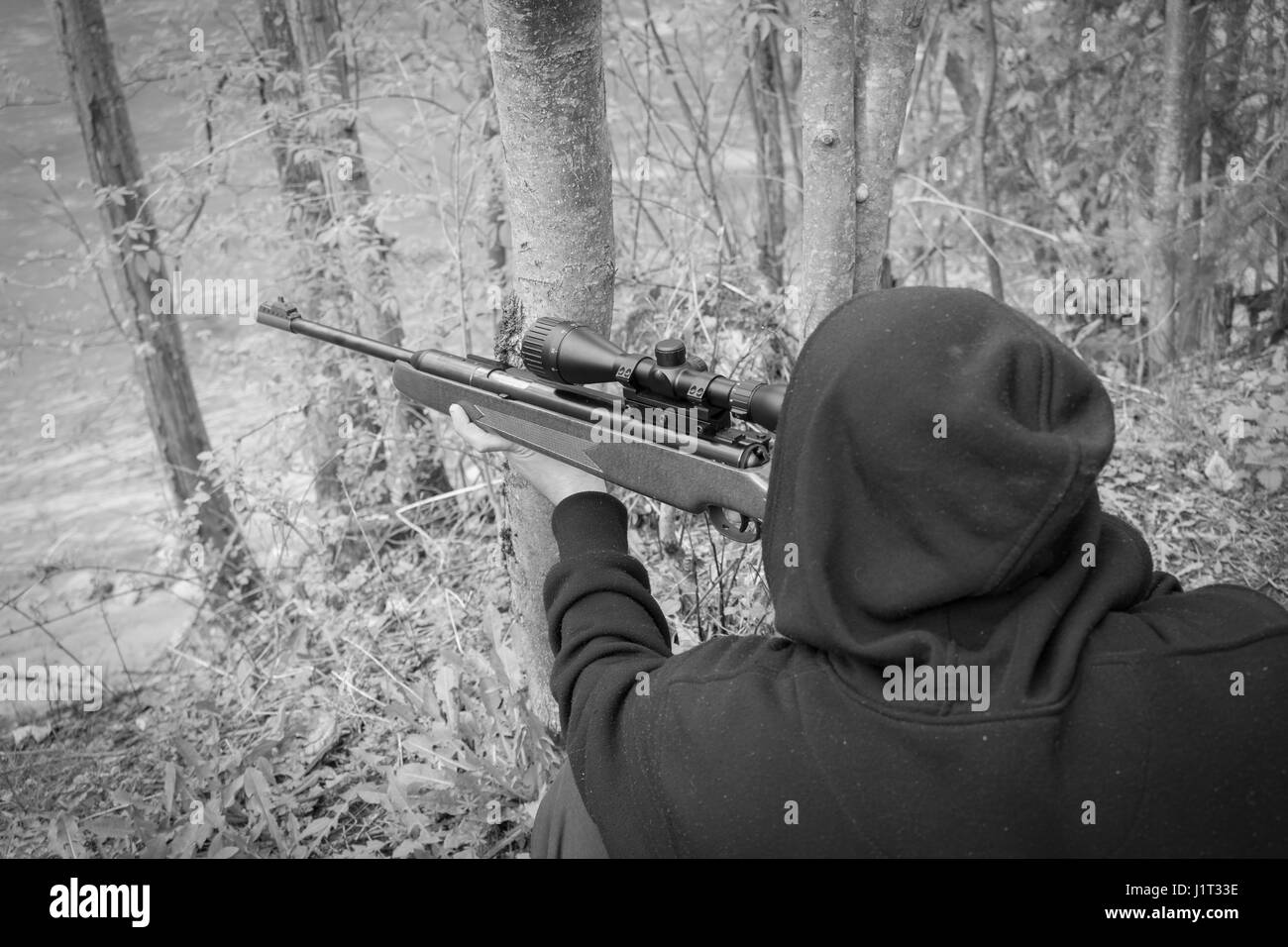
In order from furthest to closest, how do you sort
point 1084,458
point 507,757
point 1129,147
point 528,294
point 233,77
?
point 1129,147 < point 233,77 < point 507,757 < point 528,294 < point 1084,458

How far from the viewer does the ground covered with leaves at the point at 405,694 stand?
11.8ft

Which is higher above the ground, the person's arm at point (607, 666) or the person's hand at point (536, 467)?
the person's hand at point (536, 467)

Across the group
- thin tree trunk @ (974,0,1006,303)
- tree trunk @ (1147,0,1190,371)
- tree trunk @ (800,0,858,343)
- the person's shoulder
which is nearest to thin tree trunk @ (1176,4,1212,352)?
tree trunk @ (1147,0,1190,371)

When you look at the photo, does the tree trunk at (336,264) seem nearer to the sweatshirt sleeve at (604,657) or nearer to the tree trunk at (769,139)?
the tree trunk at (769,139)

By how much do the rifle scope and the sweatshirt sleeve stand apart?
0.38m

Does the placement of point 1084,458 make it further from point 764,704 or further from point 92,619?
point 92,619

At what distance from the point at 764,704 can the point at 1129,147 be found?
706cm

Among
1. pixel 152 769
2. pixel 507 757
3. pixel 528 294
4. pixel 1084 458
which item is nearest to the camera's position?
pixel 1084 458

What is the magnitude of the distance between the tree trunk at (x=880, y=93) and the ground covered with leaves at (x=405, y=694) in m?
1.53

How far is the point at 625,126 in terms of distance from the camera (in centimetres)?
888

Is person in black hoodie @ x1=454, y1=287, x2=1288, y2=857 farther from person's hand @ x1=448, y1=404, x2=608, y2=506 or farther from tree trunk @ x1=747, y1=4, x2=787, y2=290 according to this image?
tree trunk @ x1=747, y1=4, x2=787, y2=290

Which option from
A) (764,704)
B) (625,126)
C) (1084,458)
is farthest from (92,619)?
(1084,458)

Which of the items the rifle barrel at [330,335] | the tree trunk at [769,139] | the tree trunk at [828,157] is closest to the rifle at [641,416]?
the rifle barrel at [330,335]
